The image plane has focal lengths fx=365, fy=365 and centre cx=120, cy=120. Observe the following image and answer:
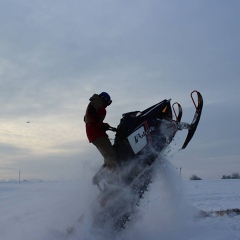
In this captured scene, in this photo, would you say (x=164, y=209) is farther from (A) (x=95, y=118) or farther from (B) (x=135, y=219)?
(A) (x=95, y=118)

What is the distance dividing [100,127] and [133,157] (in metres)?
0.81

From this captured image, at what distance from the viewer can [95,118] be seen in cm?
653

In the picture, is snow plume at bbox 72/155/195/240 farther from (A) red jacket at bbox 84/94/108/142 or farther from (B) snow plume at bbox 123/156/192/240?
(A) red jacket at bbox 84/94/108/142

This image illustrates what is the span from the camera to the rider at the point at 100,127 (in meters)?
6.48

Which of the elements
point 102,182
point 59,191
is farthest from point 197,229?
point 59,191

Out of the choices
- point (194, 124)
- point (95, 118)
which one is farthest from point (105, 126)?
point (194, 124)

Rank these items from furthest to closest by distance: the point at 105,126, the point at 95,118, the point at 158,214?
the point at 158,214, the point at 105,126, the point at 95,118

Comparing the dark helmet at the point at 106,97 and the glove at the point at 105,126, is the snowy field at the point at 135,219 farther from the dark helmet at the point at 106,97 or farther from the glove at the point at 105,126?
the dark helmet at the point at 106,97

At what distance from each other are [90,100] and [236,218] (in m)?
3.93

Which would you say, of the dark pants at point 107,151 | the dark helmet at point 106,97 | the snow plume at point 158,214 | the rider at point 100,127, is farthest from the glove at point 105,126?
A: the snow plume at point 158,214

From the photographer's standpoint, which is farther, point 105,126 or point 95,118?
point 105,126

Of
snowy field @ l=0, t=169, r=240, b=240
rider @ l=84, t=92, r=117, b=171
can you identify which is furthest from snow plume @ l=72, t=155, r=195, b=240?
rider @ l=84, t=92, r=117, b=171

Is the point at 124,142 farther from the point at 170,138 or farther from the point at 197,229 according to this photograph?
the point at 197,229

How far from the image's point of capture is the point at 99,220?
20.9 ft
